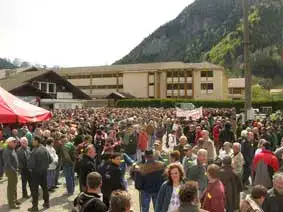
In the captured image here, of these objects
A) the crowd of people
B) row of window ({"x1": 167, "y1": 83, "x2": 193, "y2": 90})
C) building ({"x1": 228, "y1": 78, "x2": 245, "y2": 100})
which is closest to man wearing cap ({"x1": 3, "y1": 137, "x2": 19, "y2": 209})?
the crowd of people

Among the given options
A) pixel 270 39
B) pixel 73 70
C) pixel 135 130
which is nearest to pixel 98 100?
pixel 73 70

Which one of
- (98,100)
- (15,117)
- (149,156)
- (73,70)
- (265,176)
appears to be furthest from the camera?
(73,70)

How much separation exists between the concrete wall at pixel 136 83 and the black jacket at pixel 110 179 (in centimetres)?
8237

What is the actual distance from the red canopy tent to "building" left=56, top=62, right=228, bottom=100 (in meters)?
80.3

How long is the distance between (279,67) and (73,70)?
6916cm

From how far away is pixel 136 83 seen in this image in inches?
3600

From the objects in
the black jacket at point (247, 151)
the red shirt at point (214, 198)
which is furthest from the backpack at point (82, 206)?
the black jacket at point (247, 151)

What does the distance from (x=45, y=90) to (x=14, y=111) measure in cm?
3445

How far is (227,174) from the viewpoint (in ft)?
28.6

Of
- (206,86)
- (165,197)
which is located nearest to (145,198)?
(165,197)

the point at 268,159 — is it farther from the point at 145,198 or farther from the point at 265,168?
the point at 145,198

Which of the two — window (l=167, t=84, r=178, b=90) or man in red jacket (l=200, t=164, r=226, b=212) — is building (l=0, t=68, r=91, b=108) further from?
window (l=167, t=84, r=178, b=90)

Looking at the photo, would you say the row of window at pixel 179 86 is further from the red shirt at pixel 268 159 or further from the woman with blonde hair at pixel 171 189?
the woman with blonde hair at pixel 171 189

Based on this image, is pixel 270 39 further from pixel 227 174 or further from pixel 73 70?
pixel 227 174
